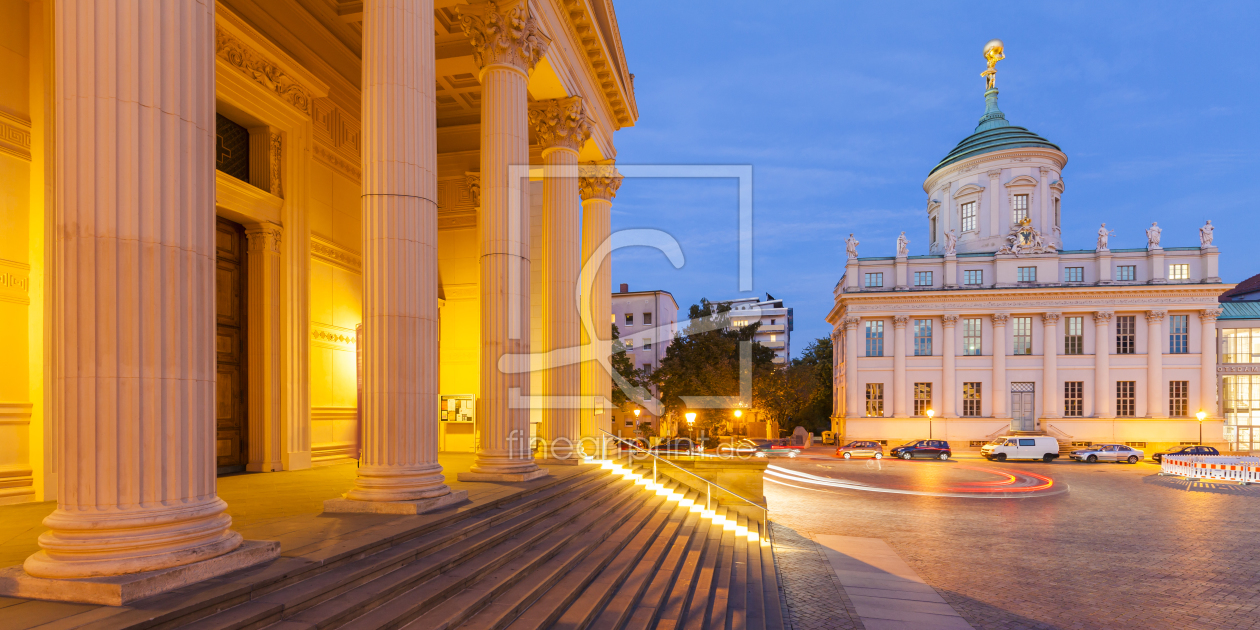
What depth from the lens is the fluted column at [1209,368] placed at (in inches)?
1860

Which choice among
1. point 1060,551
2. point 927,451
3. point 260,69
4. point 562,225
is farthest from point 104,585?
point 927,451

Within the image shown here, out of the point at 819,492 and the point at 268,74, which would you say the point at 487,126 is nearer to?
the point at 268,74

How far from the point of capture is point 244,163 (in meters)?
14.8

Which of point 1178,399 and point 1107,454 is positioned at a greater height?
point 1178,399

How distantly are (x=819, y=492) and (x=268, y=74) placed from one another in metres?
22.5

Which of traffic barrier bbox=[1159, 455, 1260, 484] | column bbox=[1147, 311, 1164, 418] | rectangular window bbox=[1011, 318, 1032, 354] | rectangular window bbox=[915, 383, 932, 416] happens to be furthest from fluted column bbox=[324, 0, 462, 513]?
column bbox=[1147, 311, 1164, 418]

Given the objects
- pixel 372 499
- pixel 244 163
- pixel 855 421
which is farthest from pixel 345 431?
pixel 855 421

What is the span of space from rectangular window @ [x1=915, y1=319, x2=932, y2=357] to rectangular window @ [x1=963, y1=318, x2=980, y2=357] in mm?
2517

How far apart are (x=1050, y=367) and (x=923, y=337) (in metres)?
8.92

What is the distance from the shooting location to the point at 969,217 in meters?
57.3

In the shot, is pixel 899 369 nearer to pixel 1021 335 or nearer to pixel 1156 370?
pixel 1021 335

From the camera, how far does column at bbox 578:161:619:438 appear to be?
1961cm

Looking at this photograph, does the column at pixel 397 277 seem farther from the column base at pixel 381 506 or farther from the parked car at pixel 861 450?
the parked car at pixel 861 450

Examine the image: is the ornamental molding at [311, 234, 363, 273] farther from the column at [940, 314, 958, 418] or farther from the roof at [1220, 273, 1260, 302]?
the roof at [1220, 273, 1260, 302]
